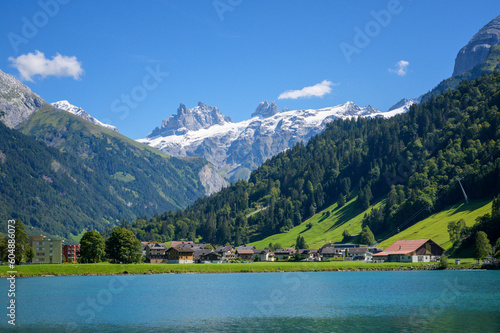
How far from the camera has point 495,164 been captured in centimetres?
17275

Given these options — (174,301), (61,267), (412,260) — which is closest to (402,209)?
(412,260)

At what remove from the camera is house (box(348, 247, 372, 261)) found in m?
178

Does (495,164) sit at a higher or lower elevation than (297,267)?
higher

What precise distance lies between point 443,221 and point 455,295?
369 feet

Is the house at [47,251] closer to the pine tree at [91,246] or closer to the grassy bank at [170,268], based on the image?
the pine tree at [91,246]

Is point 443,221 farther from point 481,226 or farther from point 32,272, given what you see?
point 32,272

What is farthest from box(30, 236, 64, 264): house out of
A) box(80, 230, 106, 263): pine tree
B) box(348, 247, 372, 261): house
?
box(348, 247, 372, 261): house

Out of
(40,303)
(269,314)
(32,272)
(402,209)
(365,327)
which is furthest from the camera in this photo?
Result: (402,209)

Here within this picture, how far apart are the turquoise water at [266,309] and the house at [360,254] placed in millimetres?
95336

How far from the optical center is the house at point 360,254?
17768cm

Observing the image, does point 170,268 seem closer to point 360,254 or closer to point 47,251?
point 47,251

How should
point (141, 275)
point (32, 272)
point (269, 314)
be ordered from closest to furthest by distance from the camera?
point (269, 314) → point (32, 272) → point (141, 275)

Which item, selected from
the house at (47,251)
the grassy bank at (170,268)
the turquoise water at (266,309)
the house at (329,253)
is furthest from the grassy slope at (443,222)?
the house at (47,251)

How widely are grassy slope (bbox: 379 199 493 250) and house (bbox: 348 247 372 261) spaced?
738cm
